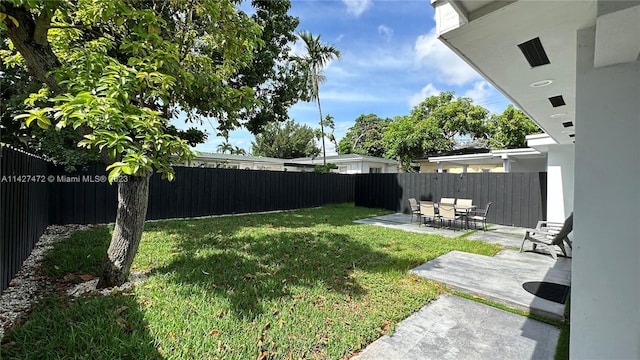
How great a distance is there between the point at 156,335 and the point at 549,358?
3533 mm

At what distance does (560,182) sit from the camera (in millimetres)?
7379

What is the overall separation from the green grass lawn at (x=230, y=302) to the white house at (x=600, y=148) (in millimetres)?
1725

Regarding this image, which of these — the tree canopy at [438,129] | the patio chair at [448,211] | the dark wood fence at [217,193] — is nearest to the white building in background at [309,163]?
the tree canopy at [438,129]

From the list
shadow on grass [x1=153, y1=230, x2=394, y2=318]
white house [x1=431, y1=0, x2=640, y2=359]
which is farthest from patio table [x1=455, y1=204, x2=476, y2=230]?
white house [x1=431, y1=0, x2=640, y2=359]

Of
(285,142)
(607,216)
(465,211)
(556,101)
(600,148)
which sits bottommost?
(465,211)

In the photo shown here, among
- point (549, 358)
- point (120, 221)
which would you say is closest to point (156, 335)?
point (120, 221)

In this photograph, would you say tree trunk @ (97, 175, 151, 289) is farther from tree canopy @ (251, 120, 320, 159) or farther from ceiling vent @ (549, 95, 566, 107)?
tree canopy @ (251, 120, 320, 159)

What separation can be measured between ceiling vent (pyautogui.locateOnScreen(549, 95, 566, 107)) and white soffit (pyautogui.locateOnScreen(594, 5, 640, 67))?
7.94 feet

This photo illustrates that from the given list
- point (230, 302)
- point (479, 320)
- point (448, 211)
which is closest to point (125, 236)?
point (230, 302)

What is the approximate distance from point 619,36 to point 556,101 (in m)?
2.93

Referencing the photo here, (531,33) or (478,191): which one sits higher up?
(531,33)

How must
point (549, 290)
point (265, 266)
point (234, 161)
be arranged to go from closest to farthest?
1. point (549, 290)
2. point (265, 266)
3. point (234, 161)

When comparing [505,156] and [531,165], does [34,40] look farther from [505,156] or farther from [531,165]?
[531,165]

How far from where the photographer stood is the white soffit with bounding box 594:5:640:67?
1567 millimetres
